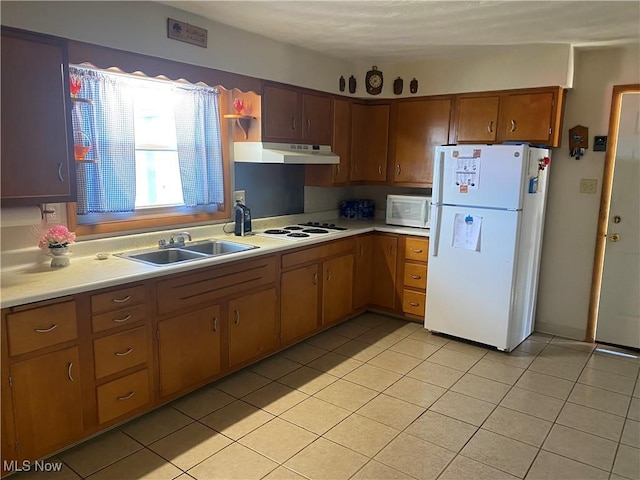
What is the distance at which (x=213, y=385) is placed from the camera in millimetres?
3039

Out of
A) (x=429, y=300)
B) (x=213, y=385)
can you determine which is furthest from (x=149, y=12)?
(x=429, y=300)

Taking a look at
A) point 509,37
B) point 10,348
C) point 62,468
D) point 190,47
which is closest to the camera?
point 10,348

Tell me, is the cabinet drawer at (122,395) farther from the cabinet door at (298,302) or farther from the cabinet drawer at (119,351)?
the cabinet door at (298,302)

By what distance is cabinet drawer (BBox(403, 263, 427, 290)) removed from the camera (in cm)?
414

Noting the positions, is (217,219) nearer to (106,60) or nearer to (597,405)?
(106,60)

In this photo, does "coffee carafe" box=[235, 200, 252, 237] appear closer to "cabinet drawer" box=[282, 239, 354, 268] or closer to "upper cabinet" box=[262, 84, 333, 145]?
"cabinet drawer" box=[282, 239, 354, 268]

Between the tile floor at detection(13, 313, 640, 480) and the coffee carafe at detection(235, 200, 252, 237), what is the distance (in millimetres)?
979

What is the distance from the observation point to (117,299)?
2.38m

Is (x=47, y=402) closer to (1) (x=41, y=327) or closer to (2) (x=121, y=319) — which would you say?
(1) (x=41, y=327)

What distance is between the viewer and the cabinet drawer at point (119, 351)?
2.34 meters

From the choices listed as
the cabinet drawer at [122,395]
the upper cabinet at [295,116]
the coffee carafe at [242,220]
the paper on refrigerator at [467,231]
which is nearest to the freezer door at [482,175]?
the paper on refrigerator at [467,231]

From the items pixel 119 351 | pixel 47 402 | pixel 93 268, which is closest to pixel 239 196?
pixel 93 268

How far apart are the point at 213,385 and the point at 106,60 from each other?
2.02m

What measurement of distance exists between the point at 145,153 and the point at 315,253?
143cm
